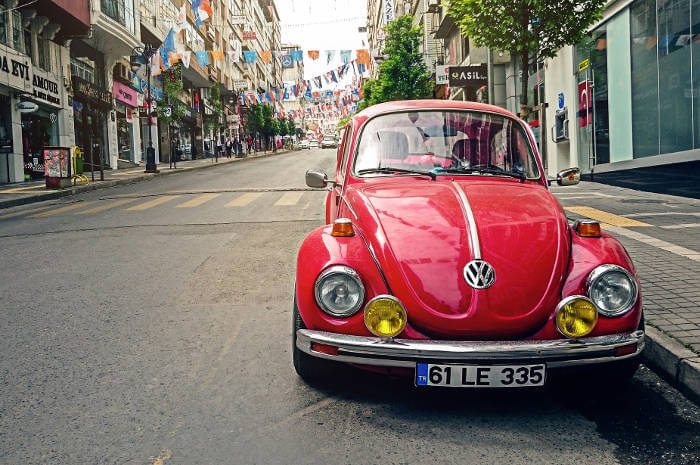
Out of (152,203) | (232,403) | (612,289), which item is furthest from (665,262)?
(152,203)

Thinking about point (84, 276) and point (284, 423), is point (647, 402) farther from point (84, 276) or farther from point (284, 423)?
point (84, 276)

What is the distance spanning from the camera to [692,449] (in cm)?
284

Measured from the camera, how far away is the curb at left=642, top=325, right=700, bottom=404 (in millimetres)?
3439

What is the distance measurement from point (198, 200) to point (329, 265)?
40.3ft

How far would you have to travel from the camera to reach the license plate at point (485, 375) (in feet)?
9.89

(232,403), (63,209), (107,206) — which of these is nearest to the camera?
(232,403)

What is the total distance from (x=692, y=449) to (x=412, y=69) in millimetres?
42270

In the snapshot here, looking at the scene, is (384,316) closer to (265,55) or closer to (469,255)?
(469,255)

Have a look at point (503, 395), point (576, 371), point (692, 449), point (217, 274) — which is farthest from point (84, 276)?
point (692, 449)

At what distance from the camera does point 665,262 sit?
6301 millimetres

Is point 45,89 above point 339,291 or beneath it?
above

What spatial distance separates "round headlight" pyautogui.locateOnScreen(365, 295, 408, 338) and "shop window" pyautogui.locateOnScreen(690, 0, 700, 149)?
10.9m

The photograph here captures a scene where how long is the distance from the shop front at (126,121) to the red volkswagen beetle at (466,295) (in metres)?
34.7

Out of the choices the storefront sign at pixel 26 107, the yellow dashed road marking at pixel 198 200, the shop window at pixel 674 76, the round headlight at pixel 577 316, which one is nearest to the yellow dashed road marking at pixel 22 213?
the yellow dashed road marking at pixel 198 200
